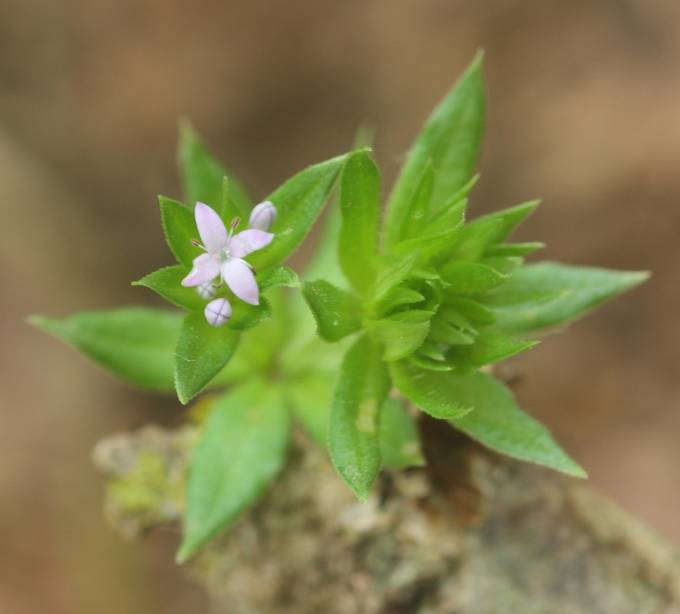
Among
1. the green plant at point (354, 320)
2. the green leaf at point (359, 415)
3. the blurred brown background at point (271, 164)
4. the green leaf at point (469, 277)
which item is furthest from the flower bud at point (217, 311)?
the blurred brown background at point (271, 164)

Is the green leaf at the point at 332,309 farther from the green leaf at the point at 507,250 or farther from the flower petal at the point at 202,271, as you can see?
the green leaf at the point at 507,250

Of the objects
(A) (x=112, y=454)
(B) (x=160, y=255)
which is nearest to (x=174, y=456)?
(A) (x=112, y=454)

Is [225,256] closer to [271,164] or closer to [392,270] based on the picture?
[392,270]

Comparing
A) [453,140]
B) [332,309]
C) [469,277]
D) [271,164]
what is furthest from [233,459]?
[271,164]

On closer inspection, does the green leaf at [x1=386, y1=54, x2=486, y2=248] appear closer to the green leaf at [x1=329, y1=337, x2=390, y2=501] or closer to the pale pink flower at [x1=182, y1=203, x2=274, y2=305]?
the green leaf at [x1=329, y1=337, x2=390, y2=501]

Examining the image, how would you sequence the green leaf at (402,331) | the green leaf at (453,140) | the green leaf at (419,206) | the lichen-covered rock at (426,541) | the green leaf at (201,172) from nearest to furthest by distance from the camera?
1. the green leaf at (402,331)
2. the green leaf at (419,206)
3. the green leaf at (453,140)
4. the lichen-covered rock at (426,541)
5. the green leaf at (201,172)
